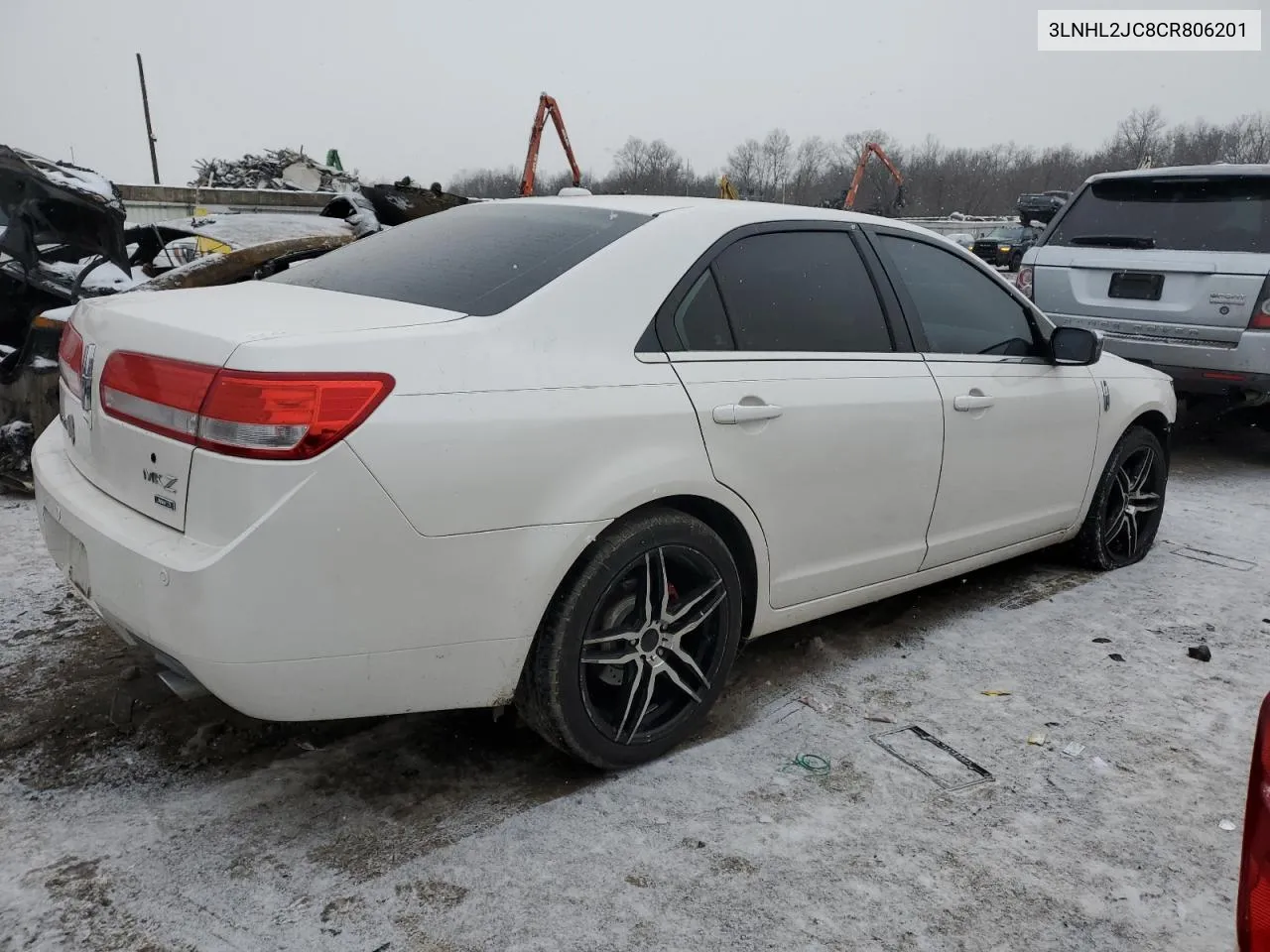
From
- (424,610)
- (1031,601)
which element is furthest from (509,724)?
(1031,601)

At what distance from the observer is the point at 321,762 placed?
108 inches

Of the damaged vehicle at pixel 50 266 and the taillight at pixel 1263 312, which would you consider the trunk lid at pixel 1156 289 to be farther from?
the damaged vehicle at pixel 50 266

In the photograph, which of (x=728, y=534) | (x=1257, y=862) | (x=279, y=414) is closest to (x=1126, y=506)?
(x=728, y=534)

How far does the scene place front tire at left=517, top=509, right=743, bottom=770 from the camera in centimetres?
249

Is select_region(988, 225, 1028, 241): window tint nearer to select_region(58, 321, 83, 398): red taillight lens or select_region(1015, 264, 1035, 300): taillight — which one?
select_region(1015, 264, 1035, 300): taillight

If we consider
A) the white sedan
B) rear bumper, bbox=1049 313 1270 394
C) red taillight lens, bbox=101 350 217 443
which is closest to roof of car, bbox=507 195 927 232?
the white sedan

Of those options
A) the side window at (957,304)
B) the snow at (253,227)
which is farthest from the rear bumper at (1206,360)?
the snow at (253,227)

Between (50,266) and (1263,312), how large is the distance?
759cm

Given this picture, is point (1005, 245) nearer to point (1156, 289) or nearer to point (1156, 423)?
point (1156, 289)

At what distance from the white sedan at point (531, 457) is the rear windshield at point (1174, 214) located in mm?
3647

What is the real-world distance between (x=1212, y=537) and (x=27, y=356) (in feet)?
21.2

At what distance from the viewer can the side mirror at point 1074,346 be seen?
3943 mm

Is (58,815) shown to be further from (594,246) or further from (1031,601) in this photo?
(1031,601)

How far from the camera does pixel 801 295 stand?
3.14 metres
